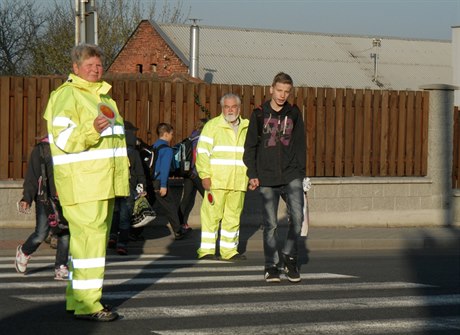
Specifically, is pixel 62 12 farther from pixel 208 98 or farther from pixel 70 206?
pixel 70 206

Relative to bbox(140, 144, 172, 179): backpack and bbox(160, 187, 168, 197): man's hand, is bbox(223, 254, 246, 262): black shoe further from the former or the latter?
bbox(140, 144, 172, 179): backpack

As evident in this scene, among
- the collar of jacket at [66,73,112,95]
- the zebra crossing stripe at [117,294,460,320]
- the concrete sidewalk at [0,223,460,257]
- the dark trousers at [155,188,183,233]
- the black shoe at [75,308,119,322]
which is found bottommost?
the concrete sidewalk at [0,223,460,257]

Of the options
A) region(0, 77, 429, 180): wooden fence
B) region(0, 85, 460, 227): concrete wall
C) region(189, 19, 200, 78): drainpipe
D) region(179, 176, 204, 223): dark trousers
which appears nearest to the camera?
region(179, 176, 204, 223): dark trousers

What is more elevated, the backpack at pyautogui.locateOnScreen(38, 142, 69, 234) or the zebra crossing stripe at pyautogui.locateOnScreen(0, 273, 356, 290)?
the backpack at pyautogui.locateOnScreen(38, 142, 69, 234)

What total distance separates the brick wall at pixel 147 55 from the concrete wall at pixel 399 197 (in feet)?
95.9

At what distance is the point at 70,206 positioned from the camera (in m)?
8.51

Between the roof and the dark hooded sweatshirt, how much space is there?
35756 millimetres

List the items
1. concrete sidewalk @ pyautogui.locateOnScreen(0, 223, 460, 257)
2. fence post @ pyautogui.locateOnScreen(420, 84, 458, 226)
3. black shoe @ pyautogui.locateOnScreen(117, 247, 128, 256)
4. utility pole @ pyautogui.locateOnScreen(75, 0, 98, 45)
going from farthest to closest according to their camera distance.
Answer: fence post @ pyautogui.locateOnScreen(420, 84, 458, 226) → utility pole @ pyautogui.locateOnScreen(75, 0, 98, 45) → concrete sidewalk @ pyautogui.locateOnScreen(0, 223, 460, 257) → black shoe @ pyautogui.locateOnScreen(117, 247, 128, 256)

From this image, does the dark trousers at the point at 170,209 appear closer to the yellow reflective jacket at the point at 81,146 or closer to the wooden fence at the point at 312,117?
the wooden fence at the point at 312,117

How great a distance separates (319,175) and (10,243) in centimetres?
618

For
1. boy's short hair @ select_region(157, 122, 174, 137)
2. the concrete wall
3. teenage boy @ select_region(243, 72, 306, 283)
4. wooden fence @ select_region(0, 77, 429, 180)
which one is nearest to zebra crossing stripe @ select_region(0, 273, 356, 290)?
teenage boy @ select_region(243, 72, 306, 283)

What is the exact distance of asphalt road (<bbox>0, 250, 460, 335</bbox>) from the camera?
8.39 metres

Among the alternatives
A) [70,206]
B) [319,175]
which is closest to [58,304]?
[70,206]

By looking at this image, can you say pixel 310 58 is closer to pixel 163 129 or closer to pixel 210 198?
pixel 163 129
